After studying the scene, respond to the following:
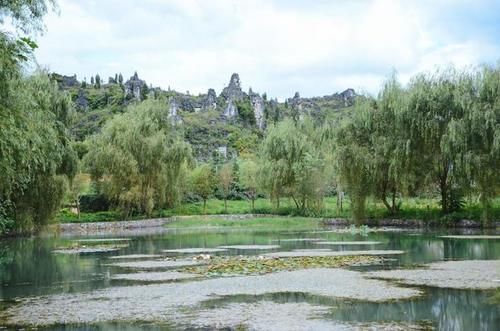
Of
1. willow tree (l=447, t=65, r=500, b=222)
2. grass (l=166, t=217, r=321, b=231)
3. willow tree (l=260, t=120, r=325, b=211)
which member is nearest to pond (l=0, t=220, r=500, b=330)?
willow tree (l=447, t=65, r=500, b=222)

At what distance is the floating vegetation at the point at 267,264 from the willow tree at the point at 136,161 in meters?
32.1

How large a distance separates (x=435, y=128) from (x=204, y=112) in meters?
124

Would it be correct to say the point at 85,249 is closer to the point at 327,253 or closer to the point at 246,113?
the point at 327,253

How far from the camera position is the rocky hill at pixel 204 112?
115 metres

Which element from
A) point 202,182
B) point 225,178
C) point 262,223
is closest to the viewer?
point 262,223

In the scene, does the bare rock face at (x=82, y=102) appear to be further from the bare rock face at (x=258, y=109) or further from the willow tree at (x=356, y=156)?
the willow tree at (x=356, y=156)

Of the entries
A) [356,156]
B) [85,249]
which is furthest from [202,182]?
[85,249]

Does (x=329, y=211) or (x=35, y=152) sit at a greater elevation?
(x=35, y=152)

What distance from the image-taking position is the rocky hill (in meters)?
115

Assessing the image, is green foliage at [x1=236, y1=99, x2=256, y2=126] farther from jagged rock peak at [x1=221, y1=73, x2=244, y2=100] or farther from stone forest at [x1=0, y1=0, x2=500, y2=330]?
stone forest at [x1=0, y1=0, x2=500, y2=330]

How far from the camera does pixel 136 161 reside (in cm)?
5319

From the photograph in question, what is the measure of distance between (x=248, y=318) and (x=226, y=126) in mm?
130557

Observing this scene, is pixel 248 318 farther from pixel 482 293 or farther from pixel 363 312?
pixel 482 293

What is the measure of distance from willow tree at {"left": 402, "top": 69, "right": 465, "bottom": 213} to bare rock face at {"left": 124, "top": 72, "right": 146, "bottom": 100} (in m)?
101
